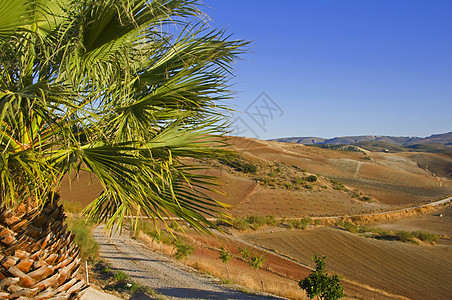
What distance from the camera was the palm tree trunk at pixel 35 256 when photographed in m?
3.10

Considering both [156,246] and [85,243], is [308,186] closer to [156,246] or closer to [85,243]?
[156,246]

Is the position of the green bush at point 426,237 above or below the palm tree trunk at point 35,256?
below

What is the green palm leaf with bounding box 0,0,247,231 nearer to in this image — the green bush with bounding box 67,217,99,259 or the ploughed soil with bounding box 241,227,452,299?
the green bush with bounding box 67,217,99,259

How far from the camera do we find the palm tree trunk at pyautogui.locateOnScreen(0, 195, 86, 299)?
10.2 feet

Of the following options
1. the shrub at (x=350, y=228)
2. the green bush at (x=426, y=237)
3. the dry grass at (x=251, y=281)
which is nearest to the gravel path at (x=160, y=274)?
the dry grass at (x=251, y=281)

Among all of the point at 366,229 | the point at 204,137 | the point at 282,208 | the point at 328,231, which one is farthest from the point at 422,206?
the point at 204,137

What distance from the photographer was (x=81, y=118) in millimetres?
3111

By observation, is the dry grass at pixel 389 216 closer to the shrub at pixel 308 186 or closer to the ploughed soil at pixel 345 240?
the ploughed soil at pixel 345 240

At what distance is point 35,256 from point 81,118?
1416 mm

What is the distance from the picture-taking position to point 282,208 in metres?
34.5

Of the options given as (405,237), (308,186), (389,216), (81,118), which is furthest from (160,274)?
(308,186)

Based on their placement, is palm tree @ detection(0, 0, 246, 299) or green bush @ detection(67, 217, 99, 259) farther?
green bush @ detection(67, 217, 99, 259)

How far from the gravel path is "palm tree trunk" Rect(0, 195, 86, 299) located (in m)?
4.29

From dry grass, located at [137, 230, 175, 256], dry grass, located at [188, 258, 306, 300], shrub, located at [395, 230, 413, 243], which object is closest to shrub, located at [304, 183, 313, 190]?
shrub, located at [395, 230, 413, 243]
